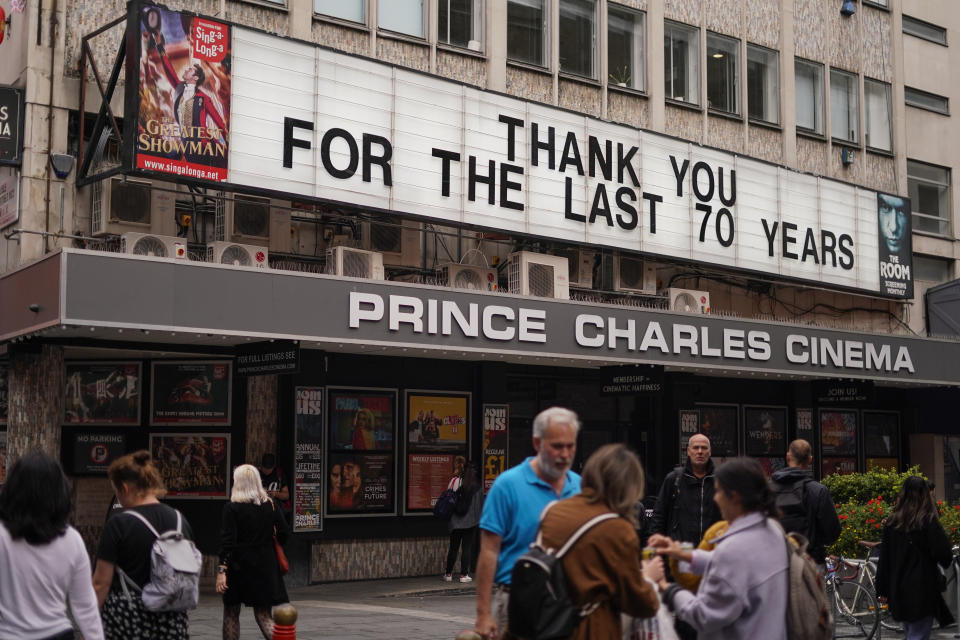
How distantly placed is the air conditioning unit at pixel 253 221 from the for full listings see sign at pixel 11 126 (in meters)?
2.66

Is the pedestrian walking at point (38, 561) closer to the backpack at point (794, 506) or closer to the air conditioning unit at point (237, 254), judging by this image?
the backpack at point (794, 506)

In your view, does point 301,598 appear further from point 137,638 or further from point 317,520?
point 137,638

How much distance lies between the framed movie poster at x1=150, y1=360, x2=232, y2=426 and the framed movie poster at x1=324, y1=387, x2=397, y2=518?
5.41 ft

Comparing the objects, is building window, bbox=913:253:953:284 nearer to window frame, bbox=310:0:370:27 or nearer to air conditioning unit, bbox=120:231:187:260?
window frame, bbox=310:0:370:27

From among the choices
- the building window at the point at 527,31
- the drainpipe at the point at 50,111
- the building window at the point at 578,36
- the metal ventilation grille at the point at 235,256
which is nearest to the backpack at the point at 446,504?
the metal ventilation grille at the point at 235,256

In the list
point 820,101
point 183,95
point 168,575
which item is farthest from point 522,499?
point 820,101

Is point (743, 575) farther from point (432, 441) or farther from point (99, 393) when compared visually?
point (432, 441)

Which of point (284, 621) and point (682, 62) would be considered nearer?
point (284, 621)

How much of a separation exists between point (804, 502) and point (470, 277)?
9340 millimetres

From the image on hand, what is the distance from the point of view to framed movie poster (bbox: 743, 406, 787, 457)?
24984 mm

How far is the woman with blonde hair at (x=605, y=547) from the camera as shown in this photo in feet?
17.8

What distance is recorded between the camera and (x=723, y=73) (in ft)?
81.3

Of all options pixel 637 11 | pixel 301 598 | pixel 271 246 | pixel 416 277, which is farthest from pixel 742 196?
pixel 301 598

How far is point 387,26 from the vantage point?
19500 mm
